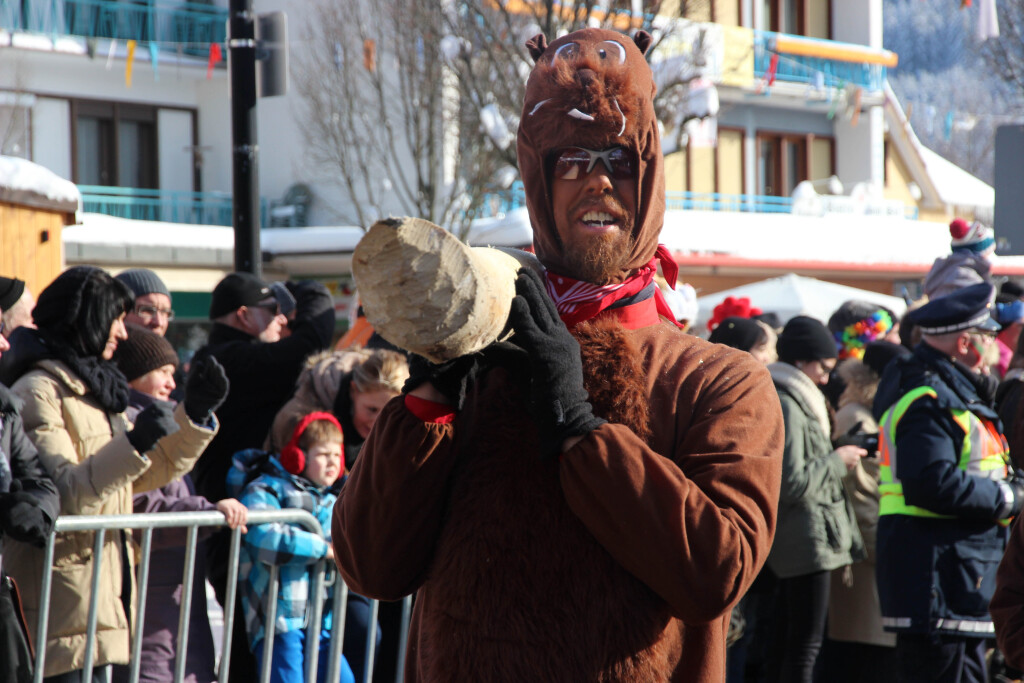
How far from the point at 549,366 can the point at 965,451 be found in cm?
316

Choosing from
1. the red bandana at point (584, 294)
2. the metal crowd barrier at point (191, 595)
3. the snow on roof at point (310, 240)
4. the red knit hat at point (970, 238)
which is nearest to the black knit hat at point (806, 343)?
the red knit hat at point (970, 238)

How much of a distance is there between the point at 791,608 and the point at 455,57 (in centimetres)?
1085

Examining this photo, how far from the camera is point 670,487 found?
1.85 metres

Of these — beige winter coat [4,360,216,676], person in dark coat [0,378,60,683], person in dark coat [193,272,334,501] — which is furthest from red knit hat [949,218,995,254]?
person in dark coat [0,378,60,683]

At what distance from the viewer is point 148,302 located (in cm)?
527

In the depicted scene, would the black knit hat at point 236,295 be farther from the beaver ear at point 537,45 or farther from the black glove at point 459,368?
the black glove at point 459,368

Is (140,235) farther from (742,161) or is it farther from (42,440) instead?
(42,440)

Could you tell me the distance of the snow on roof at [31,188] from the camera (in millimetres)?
6883

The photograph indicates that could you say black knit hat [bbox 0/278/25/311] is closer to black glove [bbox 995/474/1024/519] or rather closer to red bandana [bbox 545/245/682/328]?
red bandana [bbox 545/245/682/328]

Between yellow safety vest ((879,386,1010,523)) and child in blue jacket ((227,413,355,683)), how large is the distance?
7.16 feet

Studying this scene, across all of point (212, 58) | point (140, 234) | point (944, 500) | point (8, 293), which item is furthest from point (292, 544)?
point (212, 58)

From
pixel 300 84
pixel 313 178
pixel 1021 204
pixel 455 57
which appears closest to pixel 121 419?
pixel 1021 204

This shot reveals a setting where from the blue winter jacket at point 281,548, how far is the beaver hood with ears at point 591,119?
2387 millimetres

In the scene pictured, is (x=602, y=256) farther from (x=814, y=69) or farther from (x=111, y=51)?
(x=814, y=69)
